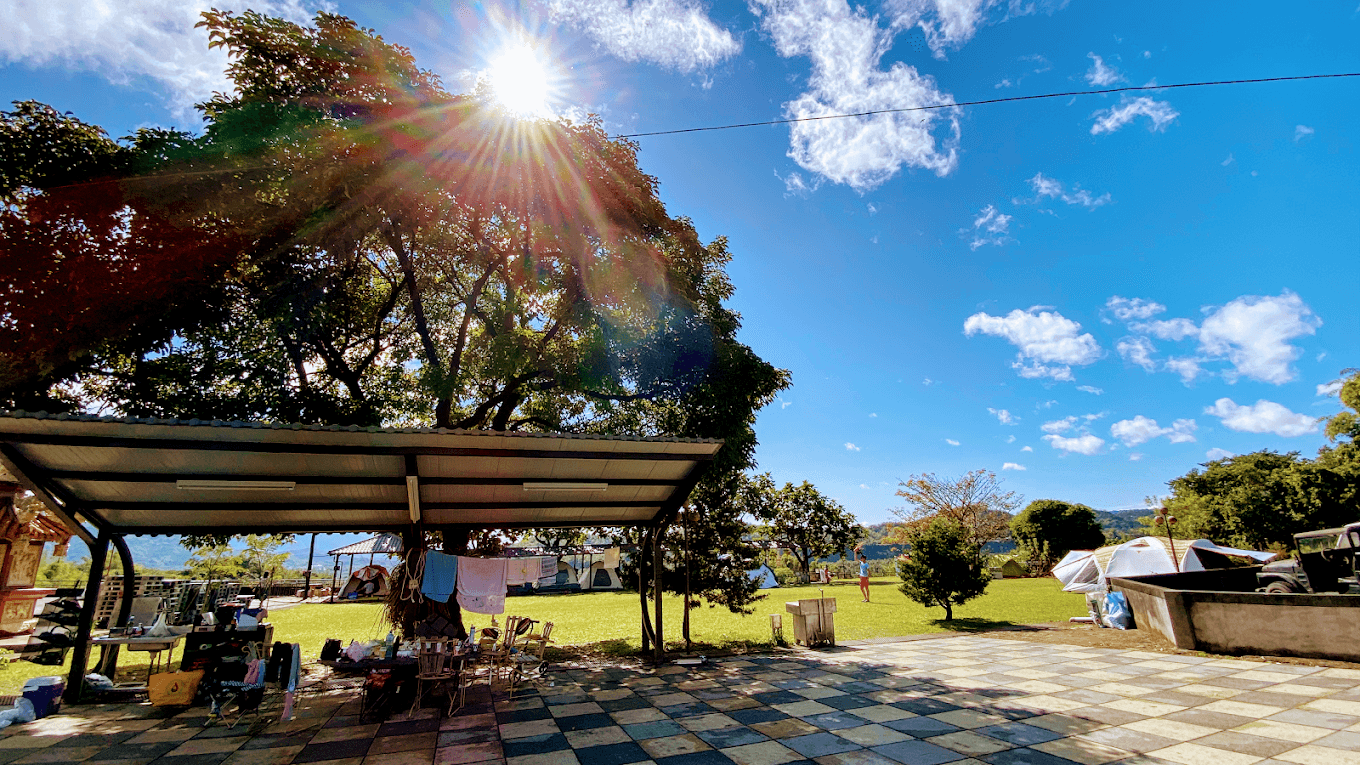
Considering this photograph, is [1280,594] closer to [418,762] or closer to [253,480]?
[418,762]

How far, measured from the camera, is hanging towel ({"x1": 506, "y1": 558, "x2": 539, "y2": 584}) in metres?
8.96

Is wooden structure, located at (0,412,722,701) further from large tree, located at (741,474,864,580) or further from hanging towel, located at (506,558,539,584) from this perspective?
large tree, located at (741,474,864,580)

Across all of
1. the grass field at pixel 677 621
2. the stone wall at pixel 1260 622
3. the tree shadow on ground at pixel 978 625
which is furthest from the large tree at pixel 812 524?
the stone wall at pixel 1260 622

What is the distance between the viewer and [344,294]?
10656 mm

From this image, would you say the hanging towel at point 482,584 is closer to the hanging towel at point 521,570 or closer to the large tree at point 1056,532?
the hanging towel at point 521,570

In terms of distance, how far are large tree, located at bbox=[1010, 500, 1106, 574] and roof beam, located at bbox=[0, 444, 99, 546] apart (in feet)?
136

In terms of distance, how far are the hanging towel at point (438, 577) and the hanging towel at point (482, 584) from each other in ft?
0.40

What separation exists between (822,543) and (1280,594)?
75.9ft

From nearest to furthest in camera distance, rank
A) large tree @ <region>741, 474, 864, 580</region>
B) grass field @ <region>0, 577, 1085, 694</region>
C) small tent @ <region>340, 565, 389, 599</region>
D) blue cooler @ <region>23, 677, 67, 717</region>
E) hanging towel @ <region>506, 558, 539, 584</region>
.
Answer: blue cooler @ <region>23, 677, 67, 717</region> < hanging towel @ <region>506, 558, 539, 584</region> < small tent @ <region>340, 565, 389, 599</region> < grass field @ <region>0, 577, 1085, 694</region> < large tree @ <region>741, 474, 864, 580</region>

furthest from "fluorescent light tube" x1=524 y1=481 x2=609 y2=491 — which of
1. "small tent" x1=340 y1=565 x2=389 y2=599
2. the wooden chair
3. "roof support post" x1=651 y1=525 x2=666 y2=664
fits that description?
"small tent" x1=340 y1=565 x2=389 y2=599

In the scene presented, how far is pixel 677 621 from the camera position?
15555mm

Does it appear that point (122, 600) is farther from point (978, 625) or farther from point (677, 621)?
point (978, 625)

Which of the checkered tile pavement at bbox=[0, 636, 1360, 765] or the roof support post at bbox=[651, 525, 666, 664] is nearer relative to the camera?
the checkered tile pavement at bbox=[0, 636, 1360, 765]

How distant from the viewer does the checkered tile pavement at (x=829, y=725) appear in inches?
193
